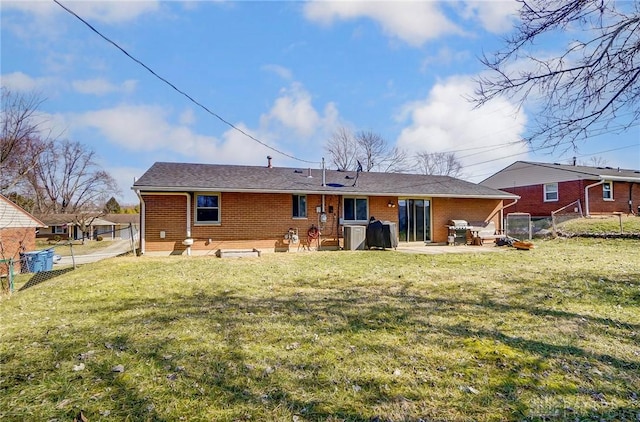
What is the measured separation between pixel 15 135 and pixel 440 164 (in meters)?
43.3

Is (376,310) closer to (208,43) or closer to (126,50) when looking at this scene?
(126,50)

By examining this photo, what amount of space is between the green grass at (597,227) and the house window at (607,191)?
4.29m

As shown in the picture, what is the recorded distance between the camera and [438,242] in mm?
15875

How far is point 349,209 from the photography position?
14758mm

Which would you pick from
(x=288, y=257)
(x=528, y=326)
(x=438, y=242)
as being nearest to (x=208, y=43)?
(x=288, y=257)

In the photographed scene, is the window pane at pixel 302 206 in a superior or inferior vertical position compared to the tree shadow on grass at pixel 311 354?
superior

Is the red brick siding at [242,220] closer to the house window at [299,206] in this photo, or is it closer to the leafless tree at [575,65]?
the house window at [299,206]

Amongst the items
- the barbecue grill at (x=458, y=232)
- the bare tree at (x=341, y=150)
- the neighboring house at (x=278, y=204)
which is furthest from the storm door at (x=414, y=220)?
the bare tree at (x=341, y=150)

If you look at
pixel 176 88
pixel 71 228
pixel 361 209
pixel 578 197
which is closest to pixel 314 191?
pixel 361 209

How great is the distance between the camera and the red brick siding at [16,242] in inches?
→ 641

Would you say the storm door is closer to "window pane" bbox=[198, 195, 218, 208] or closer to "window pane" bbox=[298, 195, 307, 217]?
"window pane" bbox=[298, 195, 307, 217]

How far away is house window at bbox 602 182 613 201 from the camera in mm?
22172

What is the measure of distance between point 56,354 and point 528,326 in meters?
5.43

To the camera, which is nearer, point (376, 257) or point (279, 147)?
point (376, 257)
